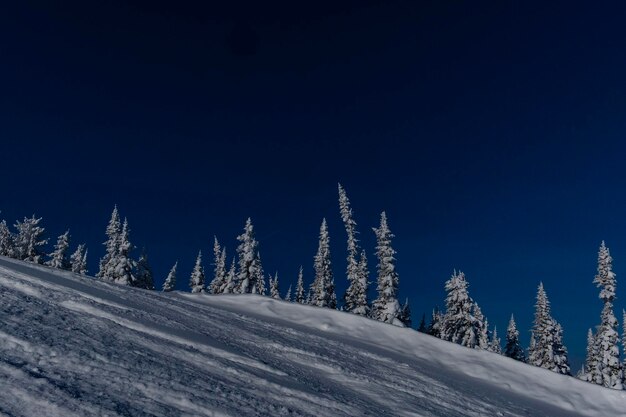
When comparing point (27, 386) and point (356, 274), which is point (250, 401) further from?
point (356, 274)

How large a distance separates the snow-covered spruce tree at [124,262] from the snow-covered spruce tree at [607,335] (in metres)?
50.9

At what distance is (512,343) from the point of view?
57656 mm

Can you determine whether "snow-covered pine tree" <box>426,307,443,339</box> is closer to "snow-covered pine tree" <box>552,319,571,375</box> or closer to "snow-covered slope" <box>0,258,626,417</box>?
"snow-covered pine tree" <box>552,319,571,375</box>

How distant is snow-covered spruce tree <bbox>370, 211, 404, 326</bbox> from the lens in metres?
45.9

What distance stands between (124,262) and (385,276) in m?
30.8

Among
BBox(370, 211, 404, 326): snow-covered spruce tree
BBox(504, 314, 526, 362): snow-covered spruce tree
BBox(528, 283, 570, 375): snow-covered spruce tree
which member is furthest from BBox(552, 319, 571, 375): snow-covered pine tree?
BBox(370, 211, 404, 326): snow-covered spruce tree

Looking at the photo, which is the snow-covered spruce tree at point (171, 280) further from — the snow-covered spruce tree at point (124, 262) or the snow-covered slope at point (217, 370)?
the snow-covered slope at point (217, 370)

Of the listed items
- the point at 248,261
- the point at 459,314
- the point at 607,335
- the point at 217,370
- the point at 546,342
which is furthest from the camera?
the point at 248,261

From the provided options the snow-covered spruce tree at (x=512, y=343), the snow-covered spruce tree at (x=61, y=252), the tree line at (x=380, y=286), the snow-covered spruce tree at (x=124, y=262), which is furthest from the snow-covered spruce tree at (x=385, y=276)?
the snow-covered spruce tree at (x=61, y=252)

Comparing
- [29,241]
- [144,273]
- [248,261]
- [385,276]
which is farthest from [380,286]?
[29,241]

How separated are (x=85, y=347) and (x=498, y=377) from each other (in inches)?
496

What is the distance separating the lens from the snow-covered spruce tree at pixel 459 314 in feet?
151

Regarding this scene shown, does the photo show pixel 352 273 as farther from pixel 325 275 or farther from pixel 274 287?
pixel 274 287

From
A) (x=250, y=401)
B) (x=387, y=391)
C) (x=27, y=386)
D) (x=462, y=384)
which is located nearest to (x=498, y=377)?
(x=462, y=384)
